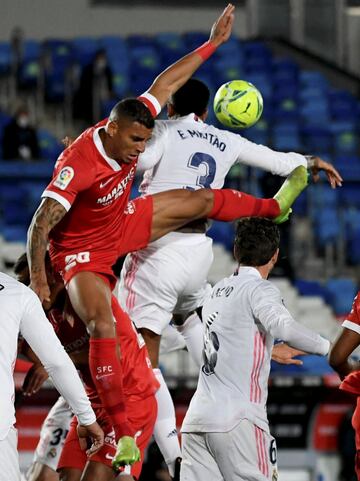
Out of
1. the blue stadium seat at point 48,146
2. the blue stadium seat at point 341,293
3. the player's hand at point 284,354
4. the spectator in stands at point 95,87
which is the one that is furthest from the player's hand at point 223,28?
the spectator in stands at point 95,87

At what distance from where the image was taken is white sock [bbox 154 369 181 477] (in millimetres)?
5996

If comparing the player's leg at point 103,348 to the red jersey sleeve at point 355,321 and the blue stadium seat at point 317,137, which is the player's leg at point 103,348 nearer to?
the red jersey sleeve at point 355,321

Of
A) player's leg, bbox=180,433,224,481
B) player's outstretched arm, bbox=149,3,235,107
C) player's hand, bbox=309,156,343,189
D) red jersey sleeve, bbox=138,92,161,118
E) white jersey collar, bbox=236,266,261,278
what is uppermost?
player's outstretched arm, bbox=149,3,235,107

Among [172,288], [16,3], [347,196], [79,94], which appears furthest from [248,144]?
[16,3]

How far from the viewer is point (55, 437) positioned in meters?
6.36

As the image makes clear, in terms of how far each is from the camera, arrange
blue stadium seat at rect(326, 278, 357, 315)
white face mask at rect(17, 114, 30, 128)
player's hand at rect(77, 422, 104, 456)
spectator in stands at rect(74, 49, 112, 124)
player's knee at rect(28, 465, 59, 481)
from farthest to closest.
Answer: spectator in stands at rect(74, 49, 112, 124)
white face mask at rect(17, 114, 30, 128)
blue stadium seat at rect(326, 278, 357, 315)
player's knee at rect(28, 465, 59, 481)
player's hand at rect(77, 422, 104, 456)

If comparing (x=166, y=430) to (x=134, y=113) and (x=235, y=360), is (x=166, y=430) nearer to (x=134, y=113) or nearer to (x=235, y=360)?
(x=235, y=360)

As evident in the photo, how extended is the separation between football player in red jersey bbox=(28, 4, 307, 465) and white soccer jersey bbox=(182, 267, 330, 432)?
399 mm

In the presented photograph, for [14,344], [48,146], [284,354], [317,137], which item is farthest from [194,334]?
[317,137]

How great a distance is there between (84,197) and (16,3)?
11334mm

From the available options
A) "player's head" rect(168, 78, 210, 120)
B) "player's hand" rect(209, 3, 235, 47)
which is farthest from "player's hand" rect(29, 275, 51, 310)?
"player's hand" rect(209, 3, 235, 47)

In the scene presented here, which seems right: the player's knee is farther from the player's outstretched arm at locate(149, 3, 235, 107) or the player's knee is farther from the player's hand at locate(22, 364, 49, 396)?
the player's outstretched arm at locate(149, 3, 235, 107)

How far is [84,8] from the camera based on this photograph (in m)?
16.6

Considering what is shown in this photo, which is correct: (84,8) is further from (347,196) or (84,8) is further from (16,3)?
(347,196)
